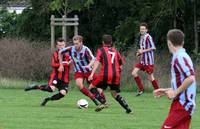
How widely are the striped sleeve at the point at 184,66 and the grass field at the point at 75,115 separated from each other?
403 cm

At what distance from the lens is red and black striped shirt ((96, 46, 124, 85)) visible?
15211mm

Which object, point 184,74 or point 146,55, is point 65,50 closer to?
point 146,55

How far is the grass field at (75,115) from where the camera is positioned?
1305 centimetres

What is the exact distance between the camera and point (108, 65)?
1534 cm

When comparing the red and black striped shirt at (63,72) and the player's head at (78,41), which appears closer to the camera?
the player's head at (78,41)

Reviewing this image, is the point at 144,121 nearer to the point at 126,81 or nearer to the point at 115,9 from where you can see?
the point at 126,81

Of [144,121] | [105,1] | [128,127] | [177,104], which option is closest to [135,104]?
[144,121]

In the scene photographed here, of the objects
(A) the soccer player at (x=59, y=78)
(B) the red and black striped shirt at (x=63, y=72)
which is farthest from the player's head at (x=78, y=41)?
(B) the red and black striped shirt at (x=63, y=72)

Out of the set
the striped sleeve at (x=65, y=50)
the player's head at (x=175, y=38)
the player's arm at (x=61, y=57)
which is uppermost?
the player's head at (x=175, y=38)

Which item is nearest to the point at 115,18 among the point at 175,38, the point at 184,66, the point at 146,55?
the point at 146,55

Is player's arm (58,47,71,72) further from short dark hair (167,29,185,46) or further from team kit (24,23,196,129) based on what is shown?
short dark hair (167,29,185,46)

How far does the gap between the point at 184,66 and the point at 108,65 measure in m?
6.46

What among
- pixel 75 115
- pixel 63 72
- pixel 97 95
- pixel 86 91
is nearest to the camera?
pixel 75 115

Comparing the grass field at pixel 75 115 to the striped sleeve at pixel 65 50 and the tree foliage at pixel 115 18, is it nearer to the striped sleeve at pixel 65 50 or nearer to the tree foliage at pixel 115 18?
the striped sleeve at pixel 65 50
